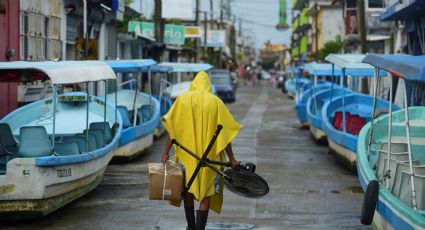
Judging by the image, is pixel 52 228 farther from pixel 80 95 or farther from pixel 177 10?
pixel 177 10

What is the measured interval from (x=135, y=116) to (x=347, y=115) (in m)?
4.84

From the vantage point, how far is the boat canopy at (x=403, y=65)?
7.00 metres

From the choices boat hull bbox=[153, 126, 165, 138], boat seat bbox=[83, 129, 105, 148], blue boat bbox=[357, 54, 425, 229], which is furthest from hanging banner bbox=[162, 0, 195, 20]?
blue boat bbox=[357, 54, 425, 229]

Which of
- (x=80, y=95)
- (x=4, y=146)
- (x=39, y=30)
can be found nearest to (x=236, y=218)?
(x=4, y=146)

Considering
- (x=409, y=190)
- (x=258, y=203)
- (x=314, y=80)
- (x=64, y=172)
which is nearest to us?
(x=409, y=190)

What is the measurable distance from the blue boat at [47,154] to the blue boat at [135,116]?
6.72 feet

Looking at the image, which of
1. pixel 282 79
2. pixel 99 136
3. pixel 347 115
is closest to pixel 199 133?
pixel 99 136

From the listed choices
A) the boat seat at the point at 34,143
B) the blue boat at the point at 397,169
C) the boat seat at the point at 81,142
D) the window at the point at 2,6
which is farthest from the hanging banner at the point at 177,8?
the boat seat at the point at 34,143

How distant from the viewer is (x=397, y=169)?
8672 millimetres

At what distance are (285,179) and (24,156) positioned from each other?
17.8 ft

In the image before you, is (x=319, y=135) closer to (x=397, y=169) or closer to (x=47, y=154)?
(x=47, y=154)

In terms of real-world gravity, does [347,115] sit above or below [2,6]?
below

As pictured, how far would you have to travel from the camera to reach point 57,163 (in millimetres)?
10008

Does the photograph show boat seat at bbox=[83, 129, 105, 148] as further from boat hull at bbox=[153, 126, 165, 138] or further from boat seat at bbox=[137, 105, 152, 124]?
boat hull at bbox=[153, 126, 165, 138]
